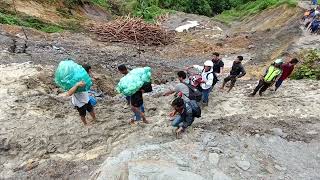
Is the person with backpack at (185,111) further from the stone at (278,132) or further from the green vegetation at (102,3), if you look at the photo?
the green vegetation at (102,3)

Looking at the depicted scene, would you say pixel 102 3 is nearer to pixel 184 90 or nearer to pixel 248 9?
pixel 248 9

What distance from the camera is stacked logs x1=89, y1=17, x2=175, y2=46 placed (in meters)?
17.7

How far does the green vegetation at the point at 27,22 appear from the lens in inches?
608

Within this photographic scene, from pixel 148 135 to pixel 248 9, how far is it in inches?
1015

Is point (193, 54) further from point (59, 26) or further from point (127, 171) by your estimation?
point (127, 171)

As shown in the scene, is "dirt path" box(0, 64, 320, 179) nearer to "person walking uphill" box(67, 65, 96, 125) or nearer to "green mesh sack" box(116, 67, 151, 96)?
"person walking uphill" box(67, 65, 96, 125)

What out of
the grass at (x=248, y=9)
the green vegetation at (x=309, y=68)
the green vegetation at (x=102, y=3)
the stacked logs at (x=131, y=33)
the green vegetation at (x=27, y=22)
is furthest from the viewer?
the green vegetation at (x=102, y=3)

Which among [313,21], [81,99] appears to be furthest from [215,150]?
[313,21]

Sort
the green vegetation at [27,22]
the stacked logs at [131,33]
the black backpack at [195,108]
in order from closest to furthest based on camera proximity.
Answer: the black backpack at [195,108], the green vegetation at [27,22], the stacked logs at [131,33]

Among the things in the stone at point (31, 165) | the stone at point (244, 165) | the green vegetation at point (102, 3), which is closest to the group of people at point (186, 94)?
the stone at point (244, 165)

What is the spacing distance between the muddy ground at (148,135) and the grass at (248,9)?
592 inches

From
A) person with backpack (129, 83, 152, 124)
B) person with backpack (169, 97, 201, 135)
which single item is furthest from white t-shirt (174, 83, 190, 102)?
person with backpack (129, 83, 152, 124)

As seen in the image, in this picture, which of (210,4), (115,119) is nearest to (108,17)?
(210,4)

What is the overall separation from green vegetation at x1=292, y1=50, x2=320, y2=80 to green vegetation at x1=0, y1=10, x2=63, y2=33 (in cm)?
1036
